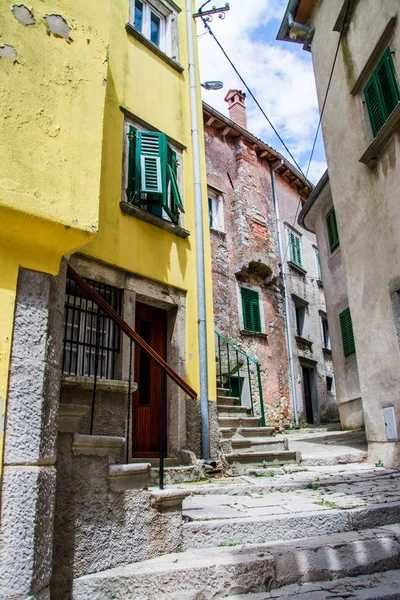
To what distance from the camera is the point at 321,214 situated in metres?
12.2

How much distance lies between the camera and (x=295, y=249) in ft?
56.5

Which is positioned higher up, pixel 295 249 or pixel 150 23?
pixel 150 23

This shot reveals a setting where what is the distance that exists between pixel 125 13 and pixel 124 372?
604 cm

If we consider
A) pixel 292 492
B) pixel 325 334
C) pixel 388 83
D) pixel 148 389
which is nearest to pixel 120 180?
pixel 148 389

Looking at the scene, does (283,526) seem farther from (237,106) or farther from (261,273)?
(237,106)

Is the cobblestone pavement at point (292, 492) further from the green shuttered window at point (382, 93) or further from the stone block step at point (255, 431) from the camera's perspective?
the green shuttered window at point (382, 93)

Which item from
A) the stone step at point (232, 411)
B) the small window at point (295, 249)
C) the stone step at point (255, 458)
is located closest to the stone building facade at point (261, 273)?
the small window at point (295, 249)

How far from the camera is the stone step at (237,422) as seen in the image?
7926mm

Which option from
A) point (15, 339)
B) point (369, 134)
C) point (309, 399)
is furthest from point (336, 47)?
point (309, 399)

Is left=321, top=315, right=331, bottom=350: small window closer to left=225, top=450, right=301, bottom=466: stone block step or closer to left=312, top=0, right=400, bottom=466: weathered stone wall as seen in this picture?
left=312, top=0, right=400, bottom=466: weathered stone wall

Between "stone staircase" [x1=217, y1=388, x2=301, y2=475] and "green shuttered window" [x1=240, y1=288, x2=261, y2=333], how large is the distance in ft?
19.2

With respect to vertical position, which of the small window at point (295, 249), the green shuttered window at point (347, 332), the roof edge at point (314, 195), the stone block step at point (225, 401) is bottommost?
the stone block step at point (225, 401)

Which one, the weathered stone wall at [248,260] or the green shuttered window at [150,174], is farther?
the weathered stone wall at [248,260]

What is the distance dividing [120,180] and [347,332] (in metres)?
6.51
